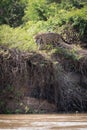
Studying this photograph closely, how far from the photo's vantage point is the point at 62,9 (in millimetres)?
23297

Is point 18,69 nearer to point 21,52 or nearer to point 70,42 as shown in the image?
point 21,52

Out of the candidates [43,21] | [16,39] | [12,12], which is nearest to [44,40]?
[16,39]

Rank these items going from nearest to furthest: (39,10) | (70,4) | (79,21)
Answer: (79,21) → (39,10) → (70,4)

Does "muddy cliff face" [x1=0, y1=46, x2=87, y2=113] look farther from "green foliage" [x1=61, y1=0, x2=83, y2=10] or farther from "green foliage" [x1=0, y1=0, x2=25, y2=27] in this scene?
"green foliage" [x1=0, y1=0, x2=25, y2=27]

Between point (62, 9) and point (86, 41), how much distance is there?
11.3ft

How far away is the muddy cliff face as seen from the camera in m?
15.0

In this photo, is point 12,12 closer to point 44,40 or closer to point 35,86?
point 44,40

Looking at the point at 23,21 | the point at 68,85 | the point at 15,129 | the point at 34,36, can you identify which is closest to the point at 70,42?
the point at 34,36

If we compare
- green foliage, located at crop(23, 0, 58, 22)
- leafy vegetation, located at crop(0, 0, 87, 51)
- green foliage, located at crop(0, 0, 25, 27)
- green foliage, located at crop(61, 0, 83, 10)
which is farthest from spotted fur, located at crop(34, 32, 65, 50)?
green foliage, located at crop(0, 0, 25, 27)

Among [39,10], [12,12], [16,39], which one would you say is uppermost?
[16,39]

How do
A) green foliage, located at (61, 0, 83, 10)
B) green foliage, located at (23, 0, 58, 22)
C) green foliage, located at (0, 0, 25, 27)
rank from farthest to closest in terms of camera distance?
green foliage, located at (0, 0, 25, 27) < green foliage, located at (61, 0, 83, 10) < green foliage, located at (23, 0, 58, 22)

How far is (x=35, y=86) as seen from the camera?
15711 mm

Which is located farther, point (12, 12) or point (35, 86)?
point (12, 12)

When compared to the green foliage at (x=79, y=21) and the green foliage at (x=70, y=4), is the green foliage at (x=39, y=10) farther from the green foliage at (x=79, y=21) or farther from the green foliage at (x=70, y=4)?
the green foliage at (x=79, y=21)
